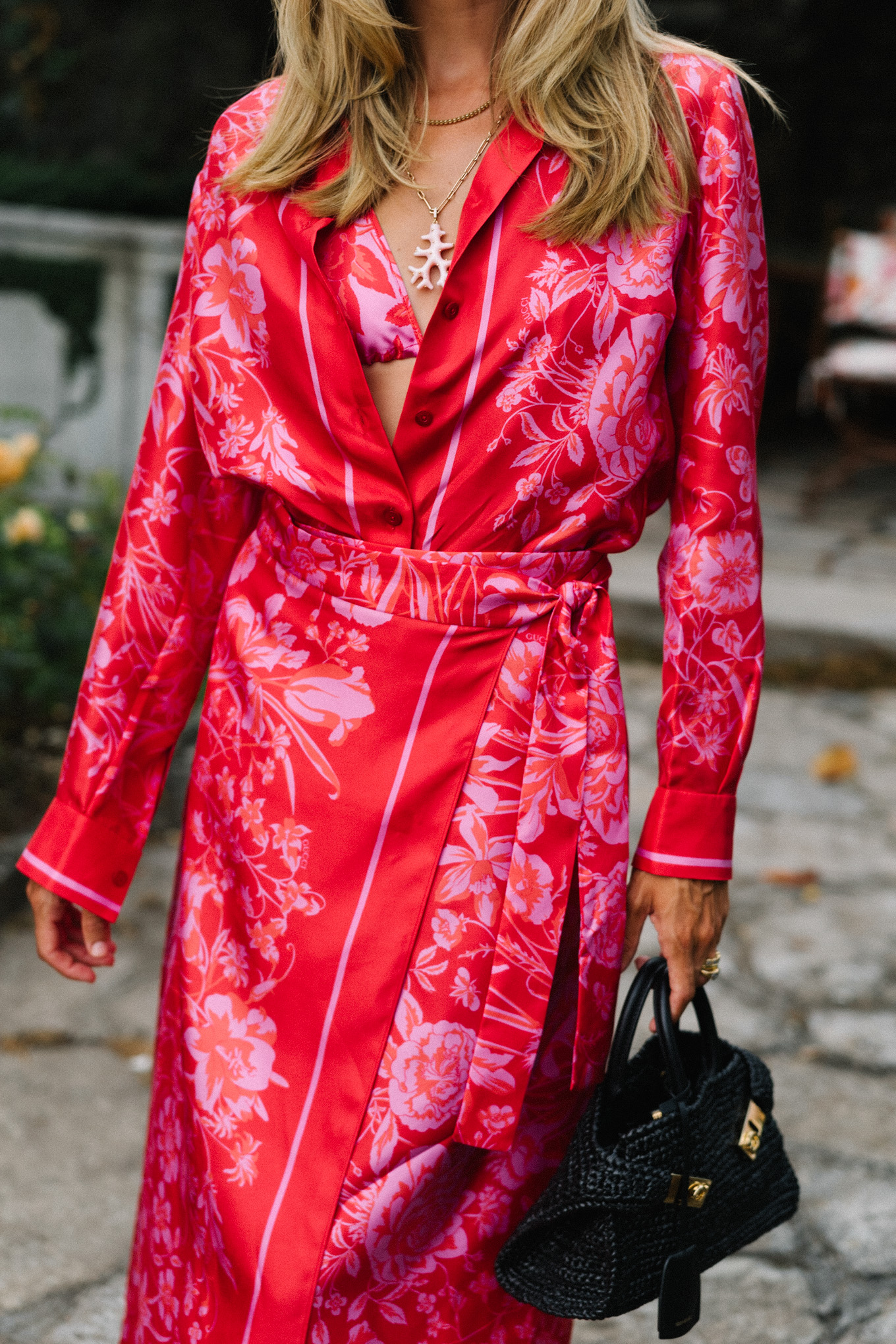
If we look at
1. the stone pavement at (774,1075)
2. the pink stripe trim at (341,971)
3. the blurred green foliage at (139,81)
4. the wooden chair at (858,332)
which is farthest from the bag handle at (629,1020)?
the blurred green foliage at (139,81)

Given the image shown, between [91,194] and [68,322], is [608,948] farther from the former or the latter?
[91,194]

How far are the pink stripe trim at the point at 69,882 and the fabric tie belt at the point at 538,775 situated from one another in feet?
1.37

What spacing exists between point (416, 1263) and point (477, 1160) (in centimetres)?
11

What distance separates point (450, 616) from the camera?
1.24m

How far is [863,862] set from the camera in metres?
3.38

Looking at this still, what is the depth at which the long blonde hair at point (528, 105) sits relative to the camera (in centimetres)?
121

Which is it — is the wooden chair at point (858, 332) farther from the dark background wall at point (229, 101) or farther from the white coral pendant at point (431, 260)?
the white coral pendant at point (431, 260)

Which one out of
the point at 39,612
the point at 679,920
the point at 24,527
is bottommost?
the point at 39,612

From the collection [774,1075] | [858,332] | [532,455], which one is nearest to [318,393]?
[532,455]

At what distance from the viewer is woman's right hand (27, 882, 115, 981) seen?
1.45 metres

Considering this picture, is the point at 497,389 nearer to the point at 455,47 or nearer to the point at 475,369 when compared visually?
the point at 475,369

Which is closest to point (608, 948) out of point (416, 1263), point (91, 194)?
point (416, 1263)

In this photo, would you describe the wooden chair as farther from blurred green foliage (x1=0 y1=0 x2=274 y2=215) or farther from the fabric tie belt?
the fabric tie belt

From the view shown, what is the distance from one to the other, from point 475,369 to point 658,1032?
634 millimetres
